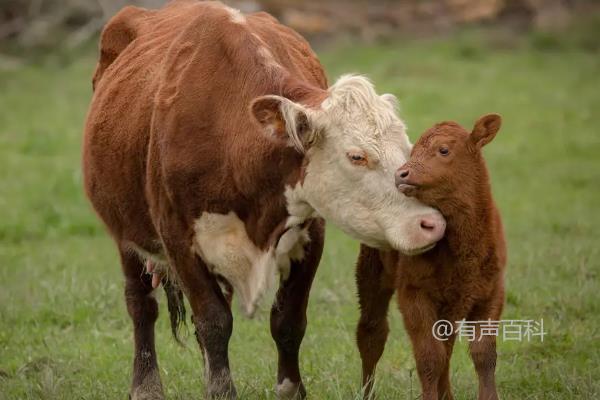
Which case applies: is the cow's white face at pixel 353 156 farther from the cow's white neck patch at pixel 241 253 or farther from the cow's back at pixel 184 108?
the cow's white neck patch at pixel 241 253

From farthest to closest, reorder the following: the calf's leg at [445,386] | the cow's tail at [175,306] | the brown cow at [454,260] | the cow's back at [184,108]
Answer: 1. the cow's tail at [175,306]
2. the cow's back at [184,108]
3. the calf's leg at [445,386]
4. the brown cow at [454,260]

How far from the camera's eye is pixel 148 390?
6797mm

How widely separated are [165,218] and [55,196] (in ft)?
24.1

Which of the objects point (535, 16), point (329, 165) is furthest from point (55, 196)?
point (535, 16)

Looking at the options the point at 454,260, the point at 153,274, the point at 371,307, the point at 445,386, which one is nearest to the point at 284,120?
the point at 454,260

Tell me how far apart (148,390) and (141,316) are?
0.53m

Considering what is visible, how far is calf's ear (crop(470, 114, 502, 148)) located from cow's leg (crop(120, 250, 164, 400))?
2466 millimetres

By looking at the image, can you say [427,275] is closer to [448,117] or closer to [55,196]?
[55,196]

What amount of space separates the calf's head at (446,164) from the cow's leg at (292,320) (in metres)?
1.15

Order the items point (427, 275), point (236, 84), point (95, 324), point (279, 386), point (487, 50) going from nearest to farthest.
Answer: point (427, 275) → point (236, 84) → point (279, 386) → point (95, 324) → point (487, 50)

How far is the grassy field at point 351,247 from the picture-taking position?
275 inches

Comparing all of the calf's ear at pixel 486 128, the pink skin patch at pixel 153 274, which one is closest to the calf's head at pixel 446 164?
the calf's ear at pixel 486 128

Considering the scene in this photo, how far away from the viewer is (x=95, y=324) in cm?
842

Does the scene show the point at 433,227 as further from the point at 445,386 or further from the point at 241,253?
the point at 241,253
